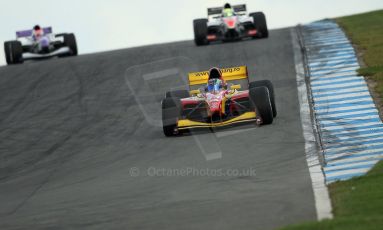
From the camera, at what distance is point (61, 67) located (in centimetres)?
3053

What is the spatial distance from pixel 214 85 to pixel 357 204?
8.22 m

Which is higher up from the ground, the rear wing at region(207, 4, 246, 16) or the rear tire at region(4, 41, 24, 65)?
the rear wing at region(207, 4, 246, 16)

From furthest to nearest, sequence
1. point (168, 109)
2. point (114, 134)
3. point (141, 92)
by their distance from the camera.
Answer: point (141, 92) < point (114, 134) < point (168, 109)

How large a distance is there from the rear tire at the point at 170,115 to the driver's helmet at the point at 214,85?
689 millimetres

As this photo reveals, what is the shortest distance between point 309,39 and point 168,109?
13.2 m

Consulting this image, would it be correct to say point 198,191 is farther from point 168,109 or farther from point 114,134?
point 114,134

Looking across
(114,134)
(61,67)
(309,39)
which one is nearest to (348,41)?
(309,39)

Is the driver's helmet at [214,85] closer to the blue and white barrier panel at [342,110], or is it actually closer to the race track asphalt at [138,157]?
the race track asphalt at [138,157]

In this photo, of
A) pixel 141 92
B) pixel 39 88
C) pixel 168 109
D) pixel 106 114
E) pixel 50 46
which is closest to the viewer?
pixel 168 109

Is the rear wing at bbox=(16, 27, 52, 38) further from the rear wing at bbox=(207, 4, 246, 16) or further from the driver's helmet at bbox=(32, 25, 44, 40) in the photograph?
the rear wing at bbox=(207, 4, 246, 16)

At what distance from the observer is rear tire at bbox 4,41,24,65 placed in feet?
112

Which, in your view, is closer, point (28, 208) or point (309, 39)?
point (28, 208)

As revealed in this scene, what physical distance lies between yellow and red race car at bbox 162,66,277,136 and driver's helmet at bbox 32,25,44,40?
17.0 m

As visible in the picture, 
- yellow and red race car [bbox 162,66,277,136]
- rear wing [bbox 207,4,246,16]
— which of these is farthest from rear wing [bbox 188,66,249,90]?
rear wing [bbox 207,4,246,16]
